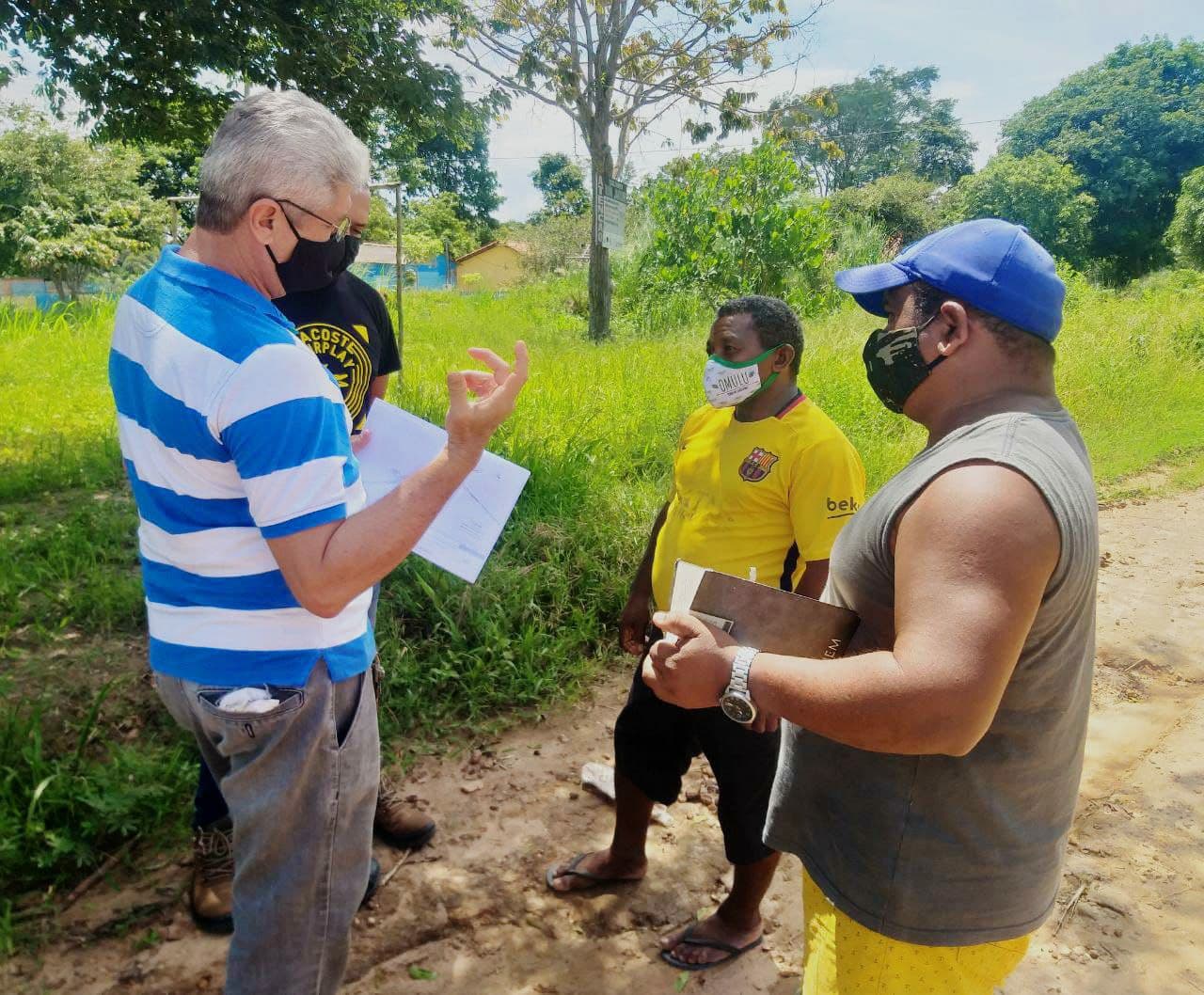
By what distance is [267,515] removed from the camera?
128cm

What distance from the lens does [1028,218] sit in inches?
944

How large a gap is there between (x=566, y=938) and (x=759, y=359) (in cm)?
175

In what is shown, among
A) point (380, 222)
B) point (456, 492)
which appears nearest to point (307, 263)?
point (456, 492)

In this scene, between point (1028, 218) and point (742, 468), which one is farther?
point (1028, 218)

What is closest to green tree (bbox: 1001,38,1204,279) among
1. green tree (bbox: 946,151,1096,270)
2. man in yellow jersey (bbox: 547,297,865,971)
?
green tree (bbox: 946,151,1096,270)

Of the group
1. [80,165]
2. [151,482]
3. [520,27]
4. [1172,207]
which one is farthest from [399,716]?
[1172,207]

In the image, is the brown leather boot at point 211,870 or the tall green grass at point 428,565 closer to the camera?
the brown leather boot at point 211,870

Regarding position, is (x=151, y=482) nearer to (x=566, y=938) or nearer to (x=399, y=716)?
(x=566, y=938)

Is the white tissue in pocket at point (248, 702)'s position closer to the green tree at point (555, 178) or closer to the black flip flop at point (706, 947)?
the black flip flop at point (706, 947)

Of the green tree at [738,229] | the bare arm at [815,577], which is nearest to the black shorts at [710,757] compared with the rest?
the bare arm at [815,577]

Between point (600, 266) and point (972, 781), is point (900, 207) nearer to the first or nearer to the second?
point (600, 266)

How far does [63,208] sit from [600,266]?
15.2 m

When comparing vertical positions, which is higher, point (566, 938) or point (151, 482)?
point (151, 482)

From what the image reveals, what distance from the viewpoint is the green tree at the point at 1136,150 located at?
84.7 ft
